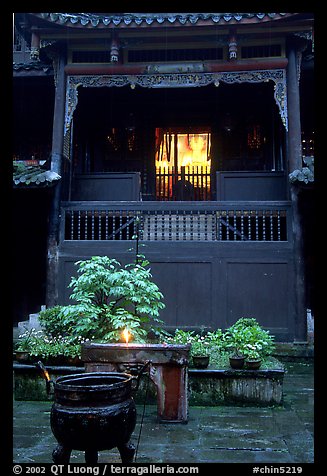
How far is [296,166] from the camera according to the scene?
10.9 metres

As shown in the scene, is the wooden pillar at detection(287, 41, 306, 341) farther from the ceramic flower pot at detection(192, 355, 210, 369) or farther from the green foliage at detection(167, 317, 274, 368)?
the ceramic flower pot at detection(192, 355, 210, 369)

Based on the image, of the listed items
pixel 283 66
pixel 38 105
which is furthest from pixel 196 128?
pixel 38 105

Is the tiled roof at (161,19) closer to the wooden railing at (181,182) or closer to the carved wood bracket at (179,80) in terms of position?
the carved wood bracket at (179,80)

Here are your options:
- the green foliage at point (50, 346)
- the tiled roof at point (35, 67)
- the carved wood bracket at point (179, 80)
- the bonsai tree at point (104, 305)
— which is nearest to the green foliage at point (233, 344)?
the bonsai tree at point (104, 305)

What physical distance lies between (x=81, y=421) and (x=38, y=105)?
Answer: 12.0 m

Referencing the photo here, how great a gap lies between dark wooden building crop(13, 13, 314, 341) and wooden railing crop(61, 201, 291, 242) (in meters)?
0.03

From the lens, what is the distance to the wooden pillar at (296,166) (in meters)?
10.6

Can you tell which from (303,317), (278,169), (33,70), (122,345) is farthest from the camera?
(278,169)

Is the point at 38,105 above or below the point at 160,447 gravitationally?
above

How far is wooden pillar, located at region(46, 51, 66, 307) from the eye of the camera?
11148mm

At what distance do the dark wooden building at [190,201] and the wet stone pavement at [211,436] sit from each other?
3950mm

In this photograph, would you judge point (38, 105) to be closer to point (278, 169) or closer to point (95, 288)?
point (278, 169)

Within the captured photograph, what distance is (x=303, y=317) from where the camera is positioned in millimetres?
10586
